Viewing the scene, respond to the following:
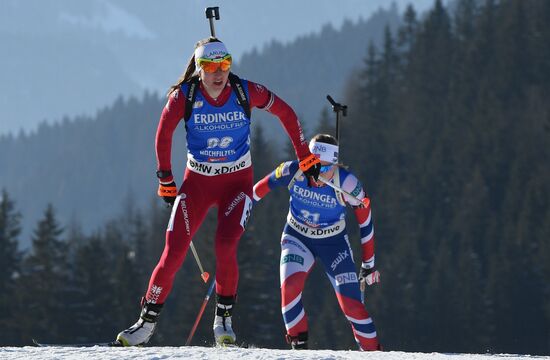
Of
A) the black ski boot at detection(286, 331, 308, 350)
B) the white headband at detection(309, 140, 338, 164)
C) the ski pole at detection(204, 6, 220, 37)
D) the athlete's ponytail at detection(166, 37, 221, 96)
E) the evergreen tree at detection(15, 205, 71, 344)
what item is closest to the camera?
the athlete's ponytail at detection(166, 37, 221, 96)

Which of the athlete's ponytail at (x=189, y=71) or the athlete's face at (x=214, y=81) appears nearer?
the athlete's face at (x=214, y=81)

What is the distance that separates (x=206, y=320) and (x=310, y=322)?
24535mm

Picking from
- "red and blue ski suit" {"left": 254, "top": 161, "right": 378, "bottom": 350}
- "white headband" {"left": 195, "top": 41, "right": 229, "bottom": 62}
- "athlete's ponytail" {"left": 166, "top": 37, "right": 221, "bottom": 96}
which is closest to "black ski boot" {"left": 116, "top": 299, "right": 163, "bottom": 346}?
"athlete's ponytail" {"left": 166, "top": 37, "right": 221, "bottom": 96}

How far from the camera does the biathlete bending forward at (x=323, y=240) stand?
38.1ft

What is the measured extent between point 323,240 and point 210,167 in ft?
8.93

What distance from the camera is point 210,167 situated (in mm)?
9570

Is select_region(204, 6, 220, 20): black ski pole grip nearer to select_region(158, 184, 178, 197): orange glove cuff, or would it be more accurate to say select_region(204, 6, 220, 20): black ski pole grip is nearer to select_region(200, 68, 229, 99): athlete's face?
select_region(200, 68, 229, 99): athlete's face

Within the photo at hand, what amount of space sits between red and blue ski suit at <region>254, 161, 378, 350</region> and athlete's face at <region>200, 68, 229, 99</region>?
2260mm

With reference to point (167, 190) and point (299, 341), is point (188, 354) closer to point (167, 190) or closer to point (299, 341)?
point (167, 190)

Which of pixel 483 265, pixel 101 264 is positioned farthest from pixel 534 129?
pixel 101 264

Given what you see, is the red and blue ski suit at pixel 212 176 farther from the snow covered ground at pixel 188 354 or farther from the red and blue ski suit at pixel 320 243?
the red and blue ski suit at pixel 320 243

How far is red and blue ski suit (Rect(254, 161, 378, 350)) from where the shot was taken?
1162 centimetres

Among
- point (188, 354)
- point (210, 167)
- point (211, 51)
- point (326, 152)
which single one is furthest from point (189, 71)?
point (188, 354)

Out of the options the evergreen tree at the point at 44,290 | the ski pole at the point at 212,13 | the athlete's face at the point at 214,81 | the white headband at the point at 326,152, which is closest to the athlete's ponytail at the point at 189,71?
the athlete's face at the point at 214,81
